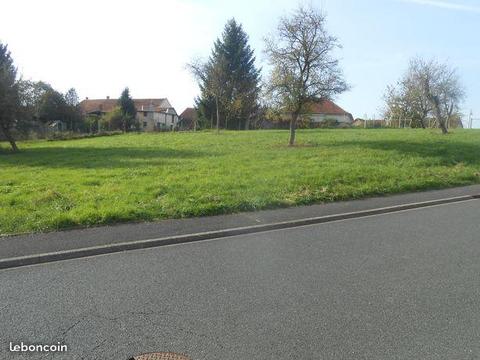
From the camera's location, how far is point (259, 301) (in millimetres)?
4328

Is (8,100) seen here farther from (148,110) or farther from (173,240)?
(148,110)

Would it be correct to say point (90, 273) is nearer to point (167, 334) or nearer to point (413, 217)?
point (167, 334)

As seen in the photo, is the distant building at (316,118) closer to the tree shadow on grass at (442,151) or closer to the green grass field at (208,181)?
the tree shadow on grass at (442,151)

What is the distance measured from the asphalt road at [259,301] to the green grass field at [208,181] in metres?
2.20

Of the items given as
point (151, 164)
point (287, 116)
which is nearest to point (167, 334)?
point (151, 164)

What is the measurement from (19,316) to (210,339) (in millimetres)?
1926

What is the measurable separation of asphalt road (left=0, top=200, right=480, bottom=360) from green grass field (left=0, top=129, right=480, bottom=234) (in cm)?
220

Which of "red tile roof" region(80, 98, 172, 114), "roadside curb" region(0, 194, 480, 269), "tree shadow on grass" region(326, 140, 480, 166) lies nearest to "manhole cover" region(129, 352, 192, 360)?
"roadside curb" region(0, 194, 480, 269)

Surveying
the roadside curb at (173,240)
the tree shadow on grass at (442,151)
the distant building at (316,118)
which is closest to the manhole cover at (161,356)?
the roadside curb at (173,240)

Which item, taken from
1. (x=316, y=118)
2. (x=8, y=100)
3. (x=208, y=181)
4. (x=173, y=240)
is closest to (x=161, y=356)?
(x=173, y=240)

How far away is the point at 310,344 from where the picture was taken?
11.5 feet

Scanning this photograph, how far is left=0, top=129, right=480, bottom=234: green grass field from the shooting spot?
26.6 feet

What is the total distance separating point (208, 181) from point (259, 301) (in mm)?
6976

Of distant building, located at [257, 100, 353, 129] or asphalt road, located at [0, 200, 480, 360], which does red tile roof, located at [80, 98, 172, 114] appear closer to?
distant building, located at [257, 100, 353, 129]
